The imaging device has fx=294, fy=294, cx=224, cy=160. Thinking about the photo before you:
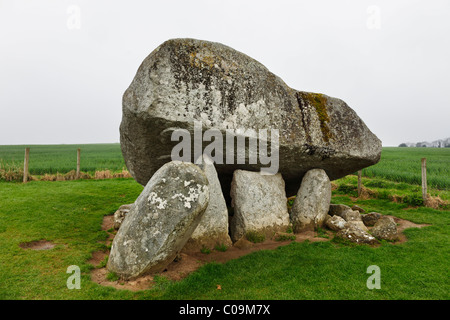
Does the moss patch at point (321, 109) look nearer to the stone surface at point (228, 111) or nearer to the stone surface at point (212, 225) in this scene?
the stone surface at point (228, 111)

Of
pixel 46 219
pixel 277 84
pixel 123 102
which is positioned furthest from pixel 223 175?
pixel 46 219

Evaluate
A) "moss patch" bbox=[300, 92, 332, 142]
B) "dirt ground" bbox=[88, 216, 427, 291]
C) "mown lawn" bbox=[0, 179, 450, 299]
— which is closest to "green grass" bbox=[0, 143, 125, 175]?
"mown lawn" bbox=[0, 179, 450, 299]

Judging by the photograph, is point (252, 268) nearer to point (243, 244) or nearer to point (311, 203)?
point (243, 244)

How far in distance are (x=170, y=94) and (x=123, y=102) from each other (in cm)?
148

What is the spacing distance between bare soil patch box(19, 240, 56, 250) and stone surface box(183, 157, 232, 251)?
3.33 meters

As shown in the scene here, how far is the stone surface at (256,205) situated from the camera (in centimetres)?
791

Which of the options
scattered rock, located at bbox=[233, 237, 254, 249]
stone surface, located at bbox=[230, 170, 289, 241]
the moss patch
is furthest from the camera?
the moss patch

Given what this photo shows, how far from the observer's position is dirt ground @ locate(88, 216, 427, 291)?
17.6 feet

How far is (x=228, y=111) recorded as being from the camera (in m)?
7.08

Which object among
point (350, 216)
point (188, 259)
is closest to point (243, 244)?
point (188, 259)

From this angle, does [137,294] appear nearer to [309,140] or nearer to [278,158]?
[278,158]

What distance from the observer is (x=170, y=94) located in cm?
641

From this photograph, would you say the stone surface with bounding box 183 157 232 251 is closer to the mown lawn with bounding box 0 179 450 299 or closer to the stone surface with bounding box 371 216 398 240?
the mown lawn with bounding box 0 179 450 299

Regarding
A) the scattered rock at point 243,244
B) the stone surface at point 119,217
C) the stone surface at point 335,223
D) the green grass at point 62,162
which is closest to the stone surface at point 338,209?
the stone surface at point 335,223
